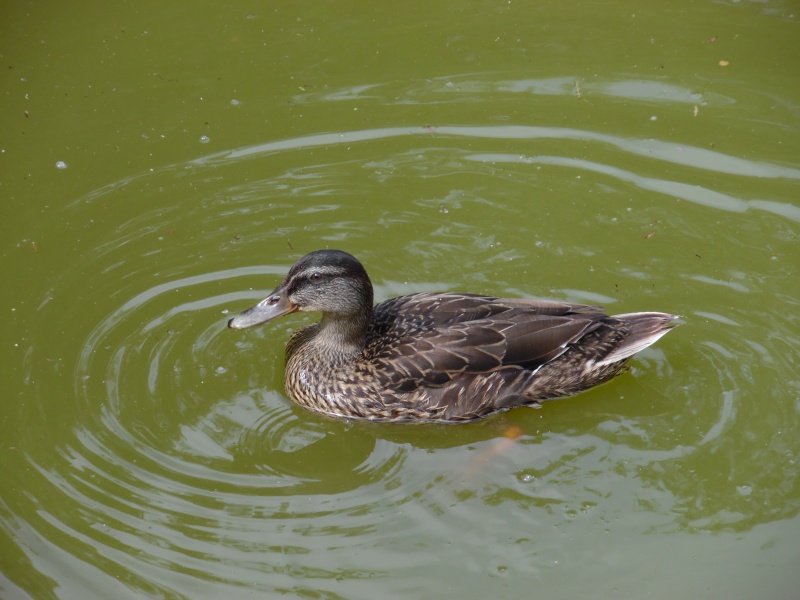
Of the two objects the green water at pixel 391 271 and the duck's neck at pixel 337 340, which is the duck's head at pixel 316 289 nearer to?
the duck's neck at pixel 337 340


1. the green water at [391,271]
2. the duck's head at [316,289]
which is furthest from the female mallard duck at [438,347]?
the green water at [391,271]

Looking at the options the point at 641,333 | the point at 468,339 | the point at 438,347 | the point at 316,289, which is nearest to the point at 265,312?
the point at 316,289

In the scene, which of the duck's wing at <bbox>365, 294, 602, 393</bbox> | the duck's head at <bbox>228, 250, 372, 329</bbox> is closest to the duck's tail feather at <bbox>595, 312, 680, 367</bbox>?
the duck's wing at <bbox>365, 294, 602, 393</bbox>

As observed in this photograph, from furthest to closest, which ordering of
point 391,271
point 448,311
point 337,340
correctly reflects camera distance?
point 391,271 < point 337,340 < point 448,311

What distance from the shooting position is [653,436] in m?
6.06

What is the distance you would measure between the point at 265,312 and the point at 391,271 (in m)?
1.40

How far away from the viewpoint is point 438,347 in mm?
6152

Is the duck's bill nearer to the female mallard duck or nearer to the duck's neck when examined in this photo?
the female mallard duck

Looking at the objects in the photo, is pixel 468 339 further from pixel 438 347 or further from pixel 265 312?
pixel 265 312

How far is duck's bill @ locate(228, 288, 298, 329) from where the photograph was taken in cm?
A: 608

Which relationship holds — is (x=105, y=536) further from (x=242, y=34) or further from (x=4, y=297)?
(x=242, y=34)

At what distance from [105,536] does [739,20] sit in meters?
7.86

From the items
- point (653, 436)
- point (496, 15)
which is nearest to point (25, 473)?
point (653, 436)

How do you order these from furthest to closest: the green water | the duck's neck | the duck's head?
the duck's neck → the duck's head → the green water
